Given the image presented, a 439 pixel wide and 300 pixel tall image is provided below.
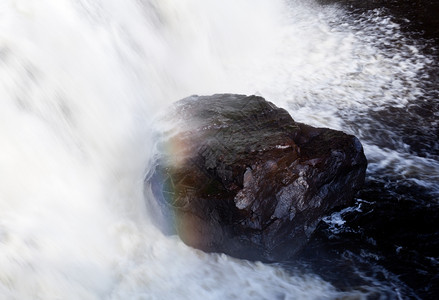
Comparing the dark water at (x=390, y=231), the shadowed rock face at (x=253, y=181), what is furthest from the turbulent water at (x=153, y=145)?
the shadowed rock face at (x=253, y=181)

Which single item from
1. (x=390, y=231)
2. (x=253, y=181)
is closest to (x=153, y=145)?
(x=253, y=181)

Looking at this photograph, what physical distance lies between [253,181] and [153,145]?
1.49m

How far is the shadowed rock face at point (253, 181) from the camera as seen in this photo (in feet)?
13.9

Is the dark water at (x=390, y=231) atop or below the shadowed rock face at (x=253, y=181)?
below

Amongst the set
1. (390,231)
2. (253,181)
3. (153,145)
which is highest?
(153,145)

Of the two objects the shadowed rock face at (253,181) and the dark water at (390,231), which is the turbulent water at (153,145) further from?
the shadowed rock face at (253,181)

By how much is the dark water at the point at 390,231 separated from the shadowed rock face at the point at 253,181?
0.23 metres

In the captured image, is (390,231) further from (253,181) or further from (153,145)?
(153,145)

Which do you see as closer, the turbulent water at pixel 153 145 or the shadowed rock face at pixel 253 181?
the turbulent water at pixel 153 145

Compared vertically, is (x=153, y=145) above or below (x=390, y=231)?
above

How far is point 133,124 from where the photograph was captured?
6.25 meters

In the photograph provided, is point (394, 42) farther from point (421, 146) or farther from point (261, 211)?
point (261, 211)

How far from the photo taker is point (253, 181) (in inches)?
169

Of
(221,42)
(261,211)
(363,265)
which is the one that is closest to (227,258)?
(261,211)
